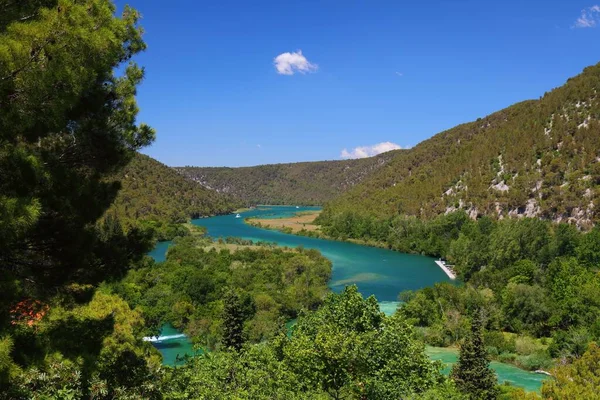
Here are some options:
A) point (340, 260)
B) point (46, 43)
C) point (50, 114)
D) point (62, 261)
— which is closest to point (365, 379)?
point (62, 261)

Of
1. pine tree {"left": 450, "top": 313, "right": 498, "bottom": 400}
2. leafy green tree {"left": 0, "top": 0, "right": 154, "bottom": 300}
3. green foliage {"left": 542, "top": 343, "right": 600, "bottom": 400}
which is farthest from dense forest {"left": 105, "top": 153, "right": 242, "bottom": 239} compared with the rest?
leafy green tree {"left": 0, "top": 0, "right": 154, "bottom": 300}

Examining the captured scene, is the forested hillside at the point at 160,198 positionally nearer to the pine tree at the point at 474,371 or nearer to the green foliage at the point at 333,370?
the pine tree at the point at 474,371

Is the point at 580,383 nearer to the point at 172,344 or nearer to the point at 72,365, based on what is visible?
the point at 72,365

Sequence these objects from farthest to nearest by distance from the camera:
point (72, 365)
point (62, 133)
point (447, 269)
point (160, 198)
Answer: point (160, 198) → point (447, 269) → point (62, 133) → point (72, 365)

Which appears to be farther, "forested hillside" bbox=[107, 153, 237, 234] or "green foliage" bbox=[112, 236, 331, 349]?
"forested hillside" bbox=[107, 153, 237, 234]

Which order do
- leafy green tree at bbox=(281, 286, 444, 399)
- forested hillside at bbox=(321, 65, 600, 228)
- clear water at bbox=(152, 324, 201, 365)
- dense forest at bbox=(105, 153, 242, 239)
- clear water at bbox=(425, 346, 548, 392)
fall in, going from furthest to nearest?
dense forest at bbox=(105, 153, 242, 239)
forested hillside at bbox=(321, 65, 600, 228)
clear water at bbox=(152, 324, 201, 365)
clear water at bbox=(425, 346, 548, 392)
leafy green tree at bbox=(281, 286, 444, 399)

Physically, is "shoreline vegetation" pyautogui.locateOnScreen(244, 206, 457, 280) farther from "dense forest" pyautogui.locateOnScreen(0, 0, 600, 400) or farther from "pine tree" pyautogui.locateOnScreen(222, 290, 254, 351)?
"dense forest" pyautogui.locateOnScreen(0, 0, 600, 400)

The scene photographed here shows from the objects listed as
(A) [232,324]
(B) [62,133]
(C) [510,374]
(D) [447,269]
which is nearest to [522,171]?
(D) [447,269]
